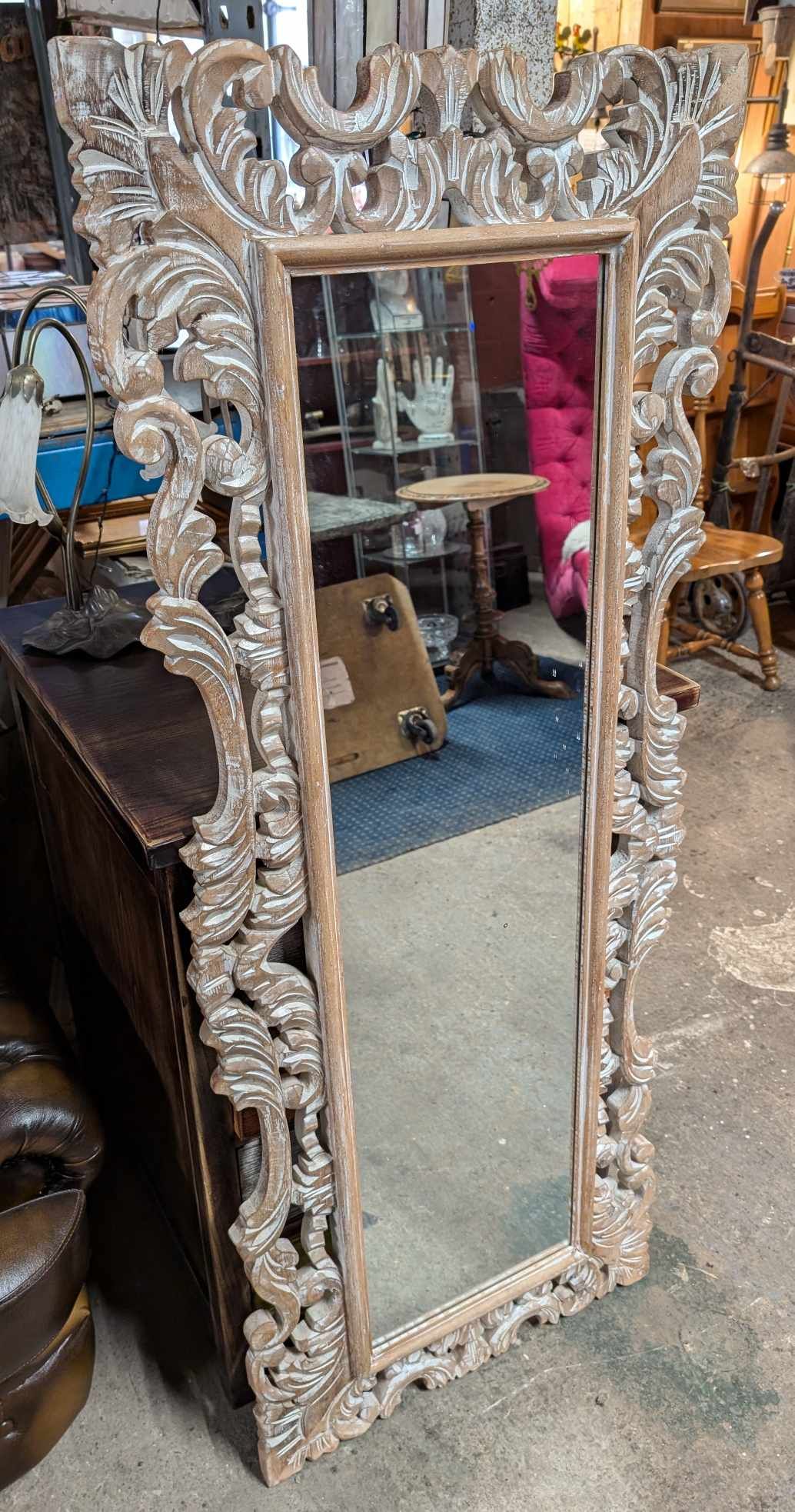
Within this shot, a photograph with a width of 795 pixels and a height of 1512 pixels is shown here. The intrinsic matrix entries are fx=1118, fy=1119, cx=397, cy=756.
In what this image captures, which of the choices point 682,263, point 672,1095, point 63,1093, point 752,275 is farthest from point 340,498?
point 752,275

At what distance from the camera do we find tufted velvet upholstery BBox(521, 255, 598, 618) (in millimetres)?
1242

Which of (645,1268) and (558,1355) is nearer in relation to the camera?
(558,1355)

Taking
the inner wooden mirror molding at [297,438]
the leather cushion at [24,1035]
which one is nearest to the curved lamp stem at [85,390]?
the inner wooden mirror molding at [297,438]

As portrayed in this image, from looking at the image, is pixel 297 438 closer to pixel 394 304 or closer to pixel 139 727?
pixel 394 304

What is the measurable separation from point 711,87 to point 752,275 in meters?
3.15

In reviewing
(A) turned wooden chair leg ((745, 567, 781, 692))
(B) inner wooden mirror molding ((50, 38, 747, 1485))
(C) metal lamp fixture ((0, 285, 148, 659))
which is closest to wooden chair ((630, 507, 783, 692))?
(A) turned wooden chair leg ((745, 567, 781, 692))

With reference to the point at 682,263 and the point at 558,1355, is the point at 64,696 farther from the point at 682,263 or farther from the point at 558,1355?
the point at 558,1355

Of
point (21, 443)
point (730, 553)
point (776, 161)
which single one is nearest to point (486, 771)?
point (21, 443)

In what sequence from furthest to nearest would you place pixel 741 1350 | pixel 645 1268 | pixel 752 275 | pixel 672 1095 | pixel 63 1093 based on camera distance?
pixel 752 275, pixel 672 1095, pixel 645 1268, pixel 741 1350, pixel 63 1093

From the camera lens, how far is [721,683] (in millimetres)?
4086

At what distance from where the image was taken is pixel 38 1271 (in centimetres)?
144

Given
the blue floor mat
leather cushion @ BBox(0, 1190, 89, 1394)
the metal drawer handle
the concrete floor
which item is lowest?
the concrete floor

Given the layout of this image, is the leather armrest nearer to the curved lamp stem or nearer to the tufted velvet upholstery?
the curved lamp stem

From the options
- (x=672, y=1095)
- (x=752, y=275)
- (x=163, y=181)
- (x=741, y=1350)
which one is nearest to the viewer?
(x=163, y=181)
